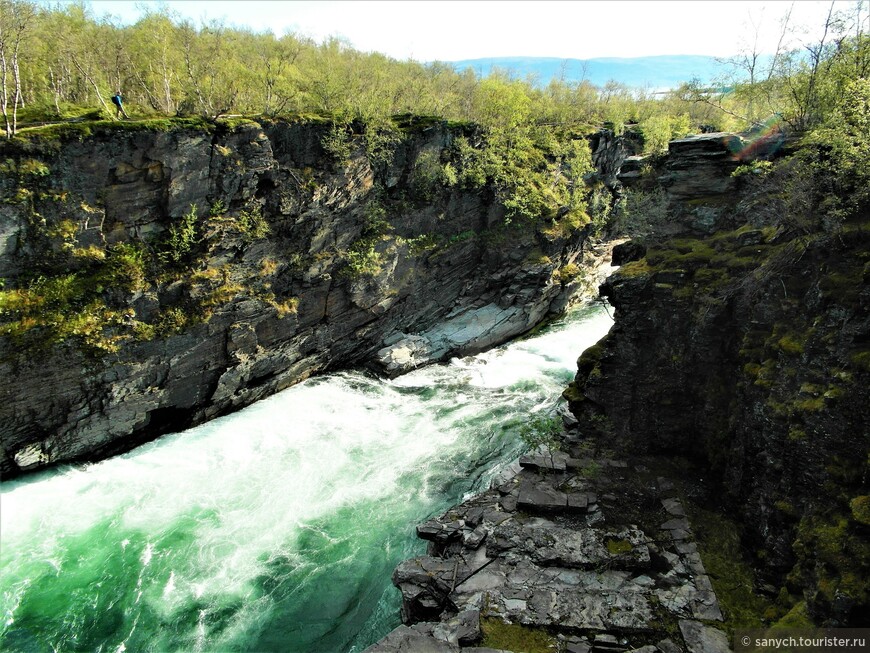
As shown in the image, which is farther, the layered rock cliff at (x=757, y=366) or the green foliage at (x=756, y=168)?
the green foliage at (x=756, y=168)

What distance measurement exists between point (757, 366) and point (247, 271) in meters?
25.1

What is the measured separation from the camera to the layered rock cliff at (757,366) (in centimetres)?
1268

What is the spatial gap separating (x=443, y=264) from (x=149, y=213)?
20046 millimetres

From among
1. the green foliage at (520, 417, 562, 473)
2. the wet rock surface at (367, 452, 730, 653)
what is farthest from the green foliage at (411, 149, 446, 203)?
the wet rock surface at (367, 452, 730, 653)

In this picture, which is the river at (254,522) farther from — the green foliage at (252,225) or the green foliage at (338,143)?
the green foliage at (338,143)

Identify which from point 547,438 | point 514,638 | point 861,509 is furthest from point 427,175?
point 861,509

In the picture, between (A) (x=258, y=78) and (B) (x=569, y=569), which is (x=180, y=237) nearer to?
(A) (x=258, y=78)

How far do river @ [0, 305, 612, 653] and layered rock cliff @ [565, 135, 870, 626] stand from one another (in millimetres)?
8175

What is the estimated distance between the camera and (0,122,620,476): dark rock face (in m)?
22.1

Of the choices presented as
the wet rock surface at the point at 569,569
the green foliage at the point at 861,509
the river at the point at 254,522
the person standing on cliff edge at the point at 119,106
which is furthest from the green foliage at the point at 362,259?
the green foliage at the point at 861,509

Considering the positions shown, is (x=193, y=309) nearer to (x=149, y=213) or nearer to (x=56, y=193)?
(x=149, y=213)

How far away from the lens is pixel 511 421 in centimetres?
2762

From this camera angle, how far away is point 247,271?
28.1 metres

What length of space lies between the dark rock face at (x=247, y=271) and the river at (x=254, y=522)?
2.70 meters
